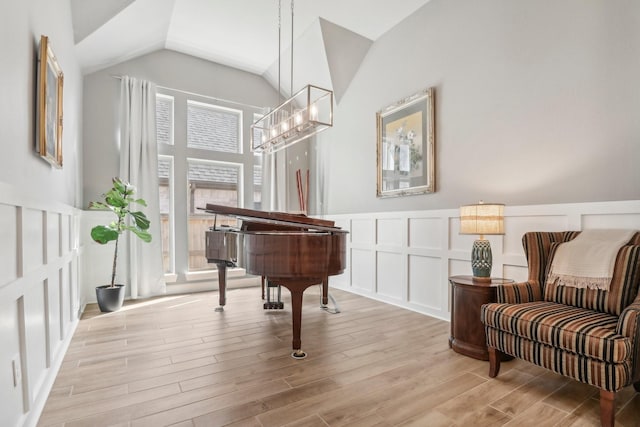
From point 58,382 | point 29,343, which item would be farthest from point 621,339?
point 58,382

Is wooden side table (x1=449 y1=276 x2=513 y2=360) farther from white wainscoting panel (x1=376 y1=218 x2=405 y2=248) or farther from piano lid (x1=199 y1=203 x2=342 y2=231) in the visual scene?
white wainscoting panel (x1=376 y1=218 x2=405 y2=248)

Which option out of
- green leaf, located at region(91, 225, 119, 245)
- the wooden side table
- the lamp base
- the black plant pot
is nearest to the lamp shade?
the lamp base

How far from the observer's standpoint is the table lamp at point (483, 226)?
2412mm

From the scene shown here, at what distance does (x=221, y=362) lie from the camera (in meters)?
2.27

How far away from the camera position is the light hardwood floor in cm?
163

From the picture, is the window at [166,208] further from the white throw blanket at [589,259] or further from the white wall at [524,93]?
the white throw blanket at [589,259]

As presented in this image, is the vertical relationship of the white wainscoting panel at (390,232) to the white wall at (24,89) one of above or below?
below

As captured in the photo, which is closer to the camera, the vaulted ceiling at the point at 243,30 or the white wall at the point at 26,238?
the white wall at the point at 26,238

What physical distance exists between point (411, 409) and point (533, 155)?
2189mm

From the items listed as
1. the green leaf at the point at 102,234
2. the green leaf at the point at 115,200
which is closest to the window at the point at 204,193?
the green leaf at the point at 115,200

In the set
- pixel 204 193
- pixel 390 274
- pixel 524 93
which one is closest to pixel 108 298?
pixel 204 193

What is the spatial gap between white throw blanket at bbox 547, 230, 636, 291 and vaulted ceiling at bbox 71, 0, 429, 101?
294cm

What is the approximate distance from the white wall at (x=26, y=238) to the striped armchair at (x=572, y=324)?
2.48 meters

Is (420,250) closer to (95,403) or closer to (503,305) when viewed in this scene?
(503,305)
